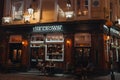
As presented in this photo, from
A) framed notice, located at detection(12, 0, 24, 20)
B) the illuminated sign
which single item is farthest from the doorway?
framed notice, located at detection(12, 0, 24, 20)

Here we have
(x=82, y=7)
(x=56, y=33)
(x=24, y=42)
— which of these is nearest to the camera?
(x=82, y=7)

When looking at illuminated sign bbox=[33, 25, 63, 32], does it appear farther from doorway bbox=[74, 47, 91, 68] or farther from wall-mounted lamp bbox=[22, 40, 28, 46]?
doorway bbox=[74, 47, 91, 68]

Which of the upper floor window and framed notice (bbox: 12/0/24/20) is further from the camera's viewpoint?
framed notice (bbox: 12/0/24/20)

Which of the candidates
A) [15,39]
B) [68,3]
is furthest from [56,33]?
[15,39]

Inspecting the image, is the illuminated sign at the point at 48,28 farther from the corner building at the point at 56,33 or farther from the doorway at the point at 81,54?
the doorway at the point at 81,54

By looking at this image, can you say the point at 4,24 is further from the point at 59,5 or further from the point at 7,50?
the point at 59,5

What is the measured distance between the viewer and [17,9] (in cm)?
2667

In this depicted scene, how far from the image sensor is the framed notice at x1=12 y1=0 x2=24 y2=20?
26.2m

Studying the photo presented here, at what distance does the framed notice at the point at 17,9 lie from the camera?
26.2 meters

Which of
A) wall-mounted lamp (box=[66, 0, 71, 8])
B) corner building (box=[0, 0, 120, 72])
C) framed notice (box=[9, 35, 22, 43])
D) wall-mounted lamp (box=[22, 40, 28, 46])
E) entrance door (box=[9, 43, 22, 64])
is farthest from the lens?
framed notice (box=[9, 35, 22, 43])

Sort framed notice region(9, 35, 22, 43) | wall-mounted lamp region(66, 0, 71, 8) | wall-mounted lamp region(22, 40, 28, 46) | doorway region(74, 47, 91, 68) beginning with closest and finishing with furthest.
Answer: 1. doorway region(74, 47, 91, 68)
2. wall-mounted lamp region(66, 0, 71, 8)
3. wall-mounted lamp region(22, 40, 28, 46)
4. framed notice region(9, 35, 22, 43)

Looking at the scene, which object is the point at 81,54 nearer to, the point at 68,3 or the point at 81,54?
the point at 81,54

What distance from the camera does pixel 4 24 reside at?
27109 mm

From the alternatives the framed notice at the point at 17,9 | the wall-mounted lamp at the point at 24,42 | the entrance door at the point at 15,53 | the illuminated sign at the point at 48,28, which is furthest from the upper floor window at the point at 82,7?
the entrance door at the point at 15,53
